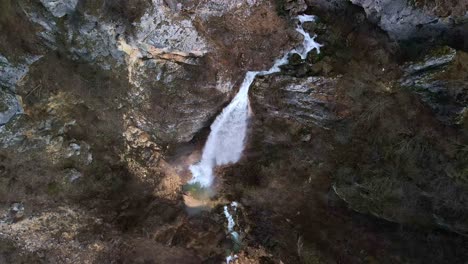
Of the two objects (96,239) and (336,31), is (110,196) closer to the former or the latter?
(96,239)

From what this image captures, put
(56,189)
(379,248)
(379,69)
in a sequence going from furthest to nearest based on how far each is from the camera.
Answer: (56,189)
(379,248)
(379,69)

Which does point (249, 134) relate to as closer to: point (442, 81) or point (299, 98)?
point (299, 98)

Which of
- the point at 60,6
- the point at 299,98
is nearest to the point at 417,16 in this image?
the point at 299,98

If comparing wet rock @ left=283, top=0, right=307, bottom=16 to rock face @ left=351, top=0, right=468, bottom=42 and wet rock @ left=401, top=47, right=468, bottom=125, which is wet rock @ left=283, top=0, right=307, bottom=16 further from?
wet rock @ left=401, top=47, right=468, bottom=125

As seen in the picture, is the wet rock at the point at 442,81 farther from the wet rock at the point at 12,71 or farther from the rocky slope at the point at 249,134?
the wet rock at the point at 12,71

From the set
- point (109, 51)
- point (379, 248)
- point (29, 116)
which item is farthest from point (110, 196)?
point (379, 248)

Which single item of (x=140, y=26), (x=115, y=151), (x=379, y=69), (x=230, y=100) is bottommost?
(x=115, y=151)
